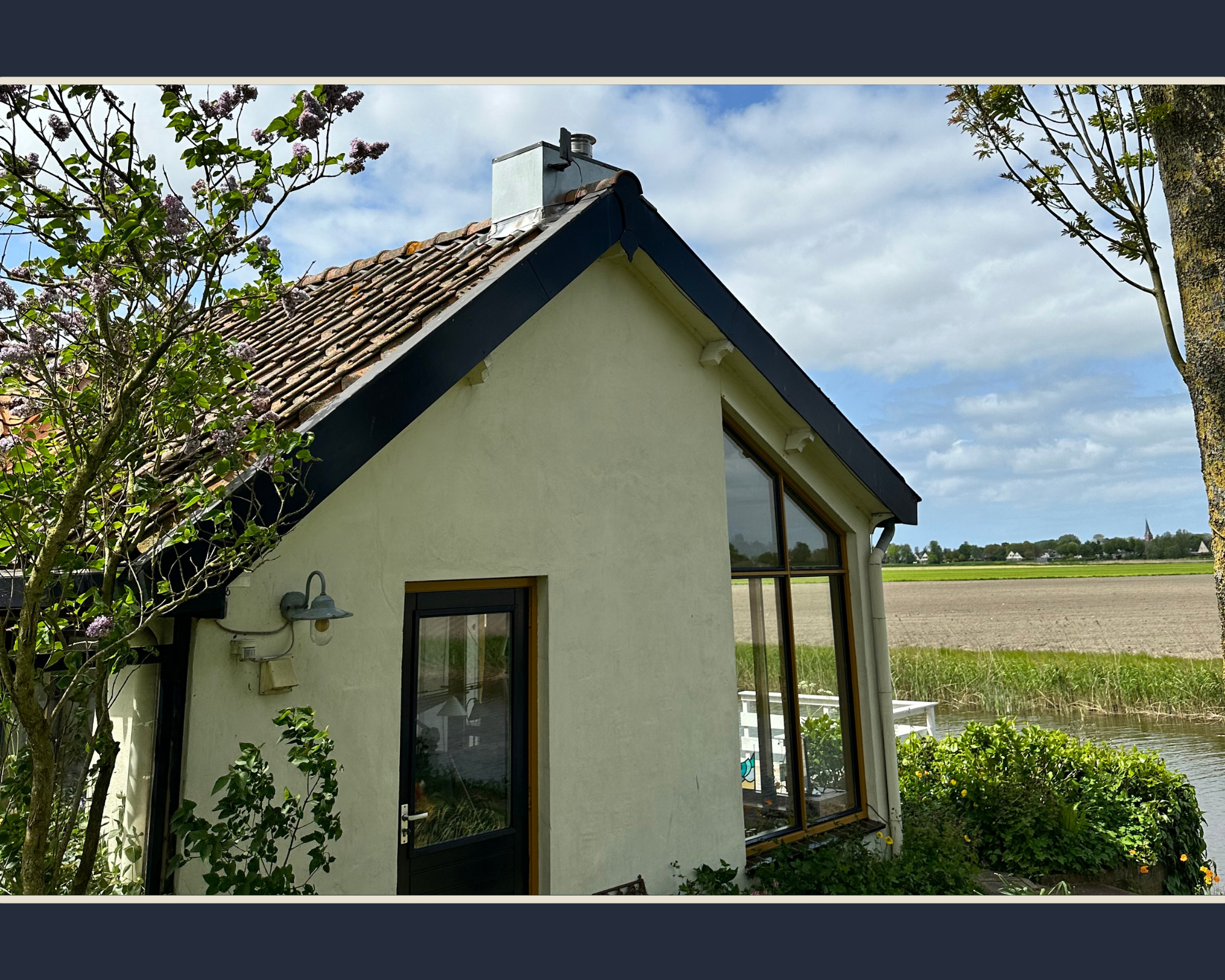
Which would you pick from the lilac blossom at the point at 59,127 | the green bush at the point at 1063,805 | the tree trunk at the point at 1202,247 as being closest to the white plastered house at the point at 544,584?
the lilac blossom at the point at 59,127

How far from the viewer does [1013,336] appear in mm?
14836

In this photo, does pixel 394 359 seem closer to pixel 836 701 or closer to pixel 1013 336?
pixel 836 701

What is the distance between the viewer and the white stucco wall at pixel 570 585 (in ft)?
11.6

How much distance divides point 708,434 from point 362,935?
161 inches

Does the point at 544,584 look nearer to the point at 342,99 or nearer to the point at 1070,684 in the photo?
the point at 342,99

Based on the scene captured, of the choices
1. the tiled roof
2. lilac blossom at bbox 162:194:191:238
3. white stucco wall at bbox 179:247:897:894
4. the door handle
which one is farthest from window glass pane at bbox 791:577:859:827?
lilac blossom at bbox 162:194:191:238

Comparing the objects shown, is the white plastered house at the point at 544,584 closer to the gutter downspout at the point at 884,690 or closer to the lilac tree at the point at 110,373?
the gutter downspout at the point at 884,690

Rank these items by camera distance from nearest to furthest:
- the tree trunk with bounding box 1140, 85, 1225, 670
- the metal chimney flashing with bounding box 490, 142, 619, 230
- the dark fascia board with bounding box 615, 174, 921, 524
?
the tree trunk with bounding box 1140, 85, 1225, 670, the dark fascia board with bounding box 615, 174, 921, 524, the metal chimney flashing with bounding box 490, 142, 619, 230

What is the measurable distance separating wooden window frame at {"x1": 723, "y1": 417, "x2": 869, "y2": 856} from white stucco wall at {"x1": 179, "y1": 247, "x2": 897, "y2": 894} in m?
0.44

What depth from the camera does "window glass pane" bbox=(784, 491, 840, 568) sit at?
6332mm

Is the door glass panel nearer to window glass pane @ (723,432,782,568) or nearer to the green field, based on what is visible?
window glass pane @ (723,432,782,568)

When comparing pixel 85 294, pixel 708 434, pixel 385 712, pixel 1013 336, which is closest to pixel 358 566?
pixel 385 712

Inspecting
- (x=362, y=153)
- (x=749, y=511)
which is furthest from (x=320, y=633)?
(x=749, y=511)

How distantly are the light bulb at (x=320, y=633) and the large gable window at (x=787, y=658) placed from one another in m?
2.95
